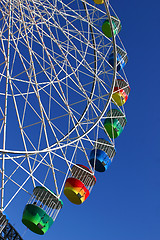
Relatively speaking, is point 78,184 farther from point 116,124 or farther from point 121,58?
point 121,58

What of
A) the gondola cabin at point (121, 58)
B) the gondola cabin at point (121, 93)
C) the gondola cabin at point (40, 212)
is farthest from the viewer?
the gondola cabin at point (121, 58)

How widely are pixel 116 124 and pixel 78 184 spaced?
15.1 feet

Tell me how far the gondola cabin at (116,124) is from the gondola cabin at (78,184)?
319cm

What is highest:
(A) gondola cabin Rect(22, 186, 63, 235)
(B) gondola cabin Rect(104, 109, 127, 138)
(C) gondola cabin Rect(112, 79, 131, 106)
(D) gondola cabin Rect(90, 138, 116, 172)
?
(C) gondola cabin Rect(112, 79, 131, 106)

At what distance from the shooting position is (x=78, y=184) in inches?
627

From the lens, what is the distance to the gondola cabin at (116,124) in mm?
19144

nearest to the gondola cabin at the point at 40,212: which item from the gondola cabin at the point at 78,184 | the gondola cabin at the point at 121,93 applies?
the gondola cabin at the point at 78,184

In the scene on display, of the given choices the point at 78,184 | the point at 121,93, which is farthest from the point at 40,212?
the point at 121,93

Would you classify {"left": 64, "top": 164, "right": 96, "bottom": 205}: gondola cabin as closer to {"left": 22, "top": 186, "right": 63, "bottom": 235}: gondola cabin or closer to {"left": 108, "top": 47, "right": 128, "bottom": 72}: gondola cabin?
{"left": 22, "top": 186, "right": 63, "bottom": 235}: gondola cabin

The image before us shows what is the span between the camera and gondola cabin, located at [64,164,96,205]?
15844 millimetres

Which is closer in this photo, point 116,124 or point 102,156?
point 102,156

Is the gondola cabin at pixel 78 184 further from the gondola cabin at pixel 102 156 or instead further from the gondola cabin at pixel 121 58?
the gondola cabin at pixel 121 58

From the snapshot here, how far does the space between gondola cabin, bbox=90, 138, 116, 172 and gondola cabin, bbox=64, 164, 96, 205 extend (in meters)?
1.25

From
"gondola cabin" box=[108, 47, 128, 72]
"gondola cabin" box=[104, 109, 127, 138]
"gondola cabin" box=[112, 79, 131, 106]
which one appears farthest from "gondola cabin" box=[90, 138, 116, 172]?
"gondola cabin" box=[108, 47, 128, 72]
